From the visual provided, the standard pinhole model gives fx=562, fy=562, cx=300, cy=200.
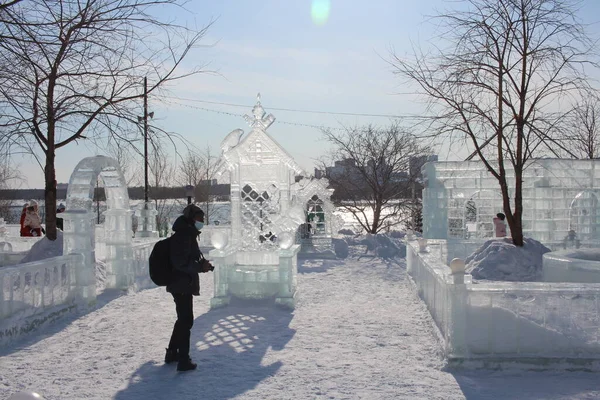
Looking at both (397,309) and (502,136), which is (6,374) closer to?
(397,309)

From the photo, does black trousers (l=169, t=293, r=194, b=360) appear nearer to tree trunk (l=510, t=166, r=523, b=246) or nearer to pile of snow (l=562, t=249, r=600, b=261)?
pile of snow (l=562, t=249, r=600, b=261)

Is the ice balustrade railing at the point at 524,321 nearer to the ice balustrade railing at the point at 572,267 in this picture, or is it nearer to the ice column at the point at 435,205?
the ice balustrade railing at the point at 572,267

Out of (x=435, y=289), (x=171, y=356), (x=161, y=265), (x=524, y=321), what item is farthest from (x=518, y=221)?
(x=161, y=265)

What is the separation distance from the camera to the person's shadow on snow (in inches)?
208

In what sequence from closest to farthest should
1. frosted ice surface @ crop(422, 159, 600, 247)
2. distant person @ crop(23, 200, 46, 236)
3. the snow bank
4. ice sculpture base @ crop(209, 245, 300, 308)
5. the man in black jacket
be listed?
the man in black jacket → ice sculpture base @ crop(209, 245, 300, 308) → frosted ice surface @ crop(422, 159, 600, 247) → distant person @ crop(23, 200, 46, 236) → the snow bank

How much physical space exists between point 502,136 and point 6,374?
11497 mm

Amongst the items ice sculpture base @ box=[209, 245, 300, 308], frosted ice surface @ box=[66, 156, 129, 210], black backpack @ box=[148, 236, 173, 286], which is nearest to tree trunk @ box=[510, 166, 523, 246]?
ice sculpture base @ box=[209, 245, 300, 308]

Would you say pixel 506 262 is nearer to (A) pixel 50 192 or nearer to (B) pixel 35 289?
(B) pixel 35 289

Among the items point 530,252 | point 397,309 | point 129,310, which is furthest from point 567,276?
point 129,310

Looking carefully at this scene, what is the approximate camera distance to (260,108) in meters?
10.8

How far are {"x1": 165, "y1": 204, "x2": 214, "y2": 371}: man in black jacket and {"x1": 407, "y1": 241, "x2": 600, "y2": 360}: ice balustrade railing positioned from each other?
9.03ft

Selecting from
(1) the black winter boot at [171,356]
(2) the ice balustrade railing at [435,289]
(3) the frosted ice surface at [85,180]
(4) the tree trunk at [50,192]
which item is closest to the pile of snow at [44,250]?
(4) the tree trunk at [50,192]

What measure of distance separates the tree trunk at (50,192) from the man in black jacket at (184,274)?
25.6 ft

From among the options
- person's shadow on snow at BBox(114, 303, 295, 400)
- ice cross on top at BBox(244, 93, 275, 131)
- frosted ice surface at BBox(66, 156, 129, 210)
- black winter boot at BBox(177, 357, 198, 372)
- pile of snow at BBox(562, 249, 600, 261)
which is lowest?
person's shadow on snow at BBox(114, 303, 295, 400)
